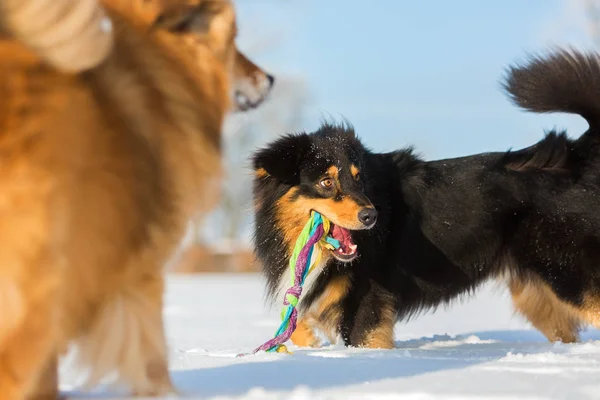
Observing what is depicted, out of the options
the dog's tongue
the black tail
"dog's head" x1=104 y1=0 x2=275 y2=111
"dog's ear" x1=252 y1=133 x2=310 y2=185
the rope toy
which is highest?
the black tail

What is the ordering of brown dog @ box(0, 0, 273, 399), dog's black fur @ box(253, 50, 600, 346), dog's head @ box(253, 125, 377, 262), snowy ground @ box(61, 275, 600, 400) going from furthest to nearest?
dog's black fur @ box(253, 50, 600, 346) < dog's head @ box(253, 125, 377, 262) < snowy ground @ box(61, 275, 600, 400) < brown dog @ box(0, 0, 273, 399)

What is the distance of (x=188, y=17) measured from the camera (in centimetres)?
326

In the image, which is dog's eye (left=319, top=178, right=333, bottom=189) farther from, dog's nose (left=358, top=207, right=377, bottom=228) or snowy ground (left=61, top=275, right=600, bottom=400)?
snowy ground (left=61, top=275, right=600, bottom=400)

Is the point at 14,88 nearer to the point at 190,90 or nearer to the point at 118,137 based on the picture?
the point at 118,137

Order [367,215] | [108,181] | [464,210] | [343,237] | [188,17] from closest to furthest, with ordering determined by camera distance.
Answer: [108,181] < [188,17] < [367,215] < [343,237] < [464,210]

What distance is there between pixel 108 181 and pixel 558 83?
434 cm

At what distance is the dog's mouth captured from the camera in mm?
5824

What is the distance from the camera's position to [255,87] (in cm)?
394

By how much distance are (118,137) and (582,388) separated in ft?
7.43

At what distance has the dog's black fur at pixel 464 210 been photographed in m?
6.00

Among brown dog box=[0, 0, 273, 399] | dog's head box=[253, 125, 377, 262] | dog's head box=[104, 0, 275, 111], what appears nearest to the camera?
brown dog box=[0, 0, 273, 399]

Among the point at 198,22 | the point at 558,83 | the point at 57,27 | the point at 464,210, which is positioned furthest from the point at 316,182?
the point at 57,27

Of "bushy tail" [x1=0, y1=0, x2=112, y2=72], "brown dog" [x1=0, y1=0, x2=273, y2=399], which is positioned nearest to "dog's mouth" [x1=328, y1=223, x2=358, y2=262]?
"brown dog" [x1=0, y1=0, x2=273, y2=399]

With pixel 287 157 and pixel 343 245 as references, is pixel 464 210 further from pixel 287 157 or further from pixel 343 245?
pixel 287 157
